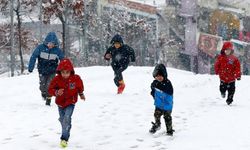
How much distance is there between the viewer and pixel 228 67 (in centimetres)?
1113

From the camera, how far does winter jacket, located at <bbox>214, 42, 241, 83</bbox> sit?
36.3 ft

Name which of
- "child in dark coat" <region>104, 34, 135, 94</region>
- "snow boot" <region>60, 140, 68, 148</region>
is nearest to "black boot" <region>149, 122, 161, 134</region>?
"snow boot" <region>60, 140, 68, 148</region>

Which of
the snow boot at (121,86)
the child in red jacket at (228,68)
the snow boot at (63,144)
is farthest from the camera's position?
the snow boot at (121,86)

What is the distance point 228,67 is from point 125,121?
3322mm

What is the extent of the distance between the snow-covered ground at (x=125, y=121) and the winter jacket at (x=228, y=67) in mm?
699

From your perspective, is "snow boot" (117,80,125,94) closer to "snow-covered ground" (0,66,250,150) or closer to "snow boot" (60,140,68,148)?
"snow-covered ground" (0,66,250,150)

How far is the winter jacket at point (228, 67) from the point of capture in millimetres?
11078

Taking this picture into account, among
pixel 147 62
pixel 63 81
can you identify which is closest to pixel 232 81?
pixel 63 81

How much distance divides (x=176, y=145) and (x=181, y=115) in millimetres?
2801

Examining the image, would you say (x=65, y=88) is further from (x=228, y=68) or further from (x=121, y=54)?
(x=121, y=54)

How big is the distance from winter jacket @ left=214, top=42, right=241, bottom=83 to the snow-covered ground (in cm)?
70

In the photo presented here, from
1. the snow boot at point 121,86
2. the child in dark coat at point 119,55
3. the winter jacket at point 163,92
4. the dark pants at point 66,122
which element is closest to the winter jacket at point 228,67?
the child in dark coat at point 119,55

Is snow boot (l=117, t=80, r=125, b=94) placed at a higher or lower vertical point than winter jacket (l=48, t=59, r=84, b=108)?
lower

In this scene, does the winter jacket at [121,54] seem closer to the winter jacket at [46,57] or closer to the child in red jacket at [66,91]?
the winter jacket at [46,57]
